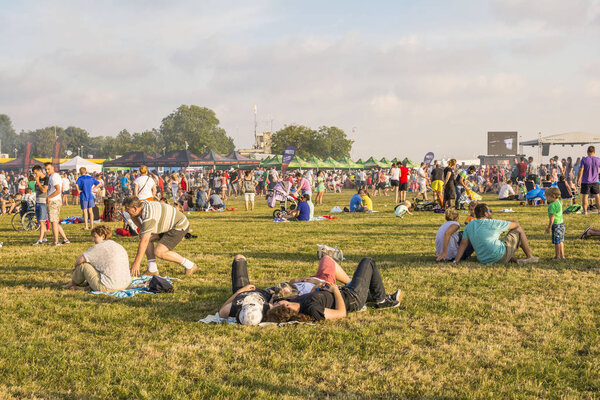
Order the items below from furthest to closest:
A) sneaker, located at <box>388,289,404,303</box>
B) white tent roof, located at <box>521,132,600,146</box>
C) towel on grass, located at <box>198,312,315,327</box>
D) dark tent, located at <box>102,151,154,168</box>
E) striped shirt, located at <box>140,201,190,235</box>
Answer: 1. white tent roof, located at <box>521,132,600,146</box>
2. dark tent, located at <box>102,151,154,168</box>
3. striped shirt, located at <box>140,201,190,235</box>
4. sneaker, located at <box>388,289,404,303</box>
5. towel on grass, located at <box>198,312,315,327</box>

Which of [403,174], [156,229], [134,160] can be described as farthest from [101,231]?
[134,160]

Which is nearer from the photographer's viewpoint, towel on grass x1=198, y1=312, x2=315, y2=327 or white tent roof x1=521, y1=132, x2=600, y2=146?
towel on grass x1=198, y1=312, x2=315, y2=327

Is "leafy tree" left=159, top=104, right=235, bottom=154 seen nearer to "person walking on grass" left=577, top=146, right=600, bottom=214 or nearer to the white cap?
"person walking on grass" left=577, top=146, right=600, bottom=214

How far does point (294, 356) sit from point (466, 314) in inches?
89.6

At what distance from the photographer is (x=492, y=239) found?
8.48 metres

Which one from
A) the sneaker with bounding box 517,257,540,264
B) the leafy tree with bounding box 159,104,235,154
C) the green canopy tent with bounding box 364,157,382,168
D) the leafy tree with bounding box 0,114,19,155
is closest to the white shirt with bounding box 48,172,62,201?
the sneaker with bounding box 517,257,540,264

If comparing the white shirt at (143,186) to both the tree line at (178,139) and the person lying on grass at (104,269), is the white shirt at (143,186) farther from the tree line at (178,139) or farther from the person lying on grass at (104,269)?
the tree line at (178,139)

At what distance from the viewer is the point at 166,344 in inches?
195

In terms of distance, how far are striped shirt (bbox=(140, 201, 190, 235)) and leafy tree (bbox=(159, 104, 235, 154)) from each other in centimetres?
12419

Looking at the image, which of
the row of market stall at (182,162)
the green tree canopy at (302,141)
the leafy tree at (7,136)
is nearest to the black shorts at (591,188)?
the row of market stall at (182,162)

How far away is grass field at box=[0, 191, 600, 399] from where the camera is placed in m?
3.97

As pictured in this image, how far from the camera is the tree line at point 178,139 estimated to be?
95000 mm

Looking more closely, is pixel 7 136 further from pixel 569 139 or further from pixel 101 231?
pixel 101 231

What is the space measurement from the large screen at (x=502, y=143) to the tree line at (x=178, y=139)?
30.5m
